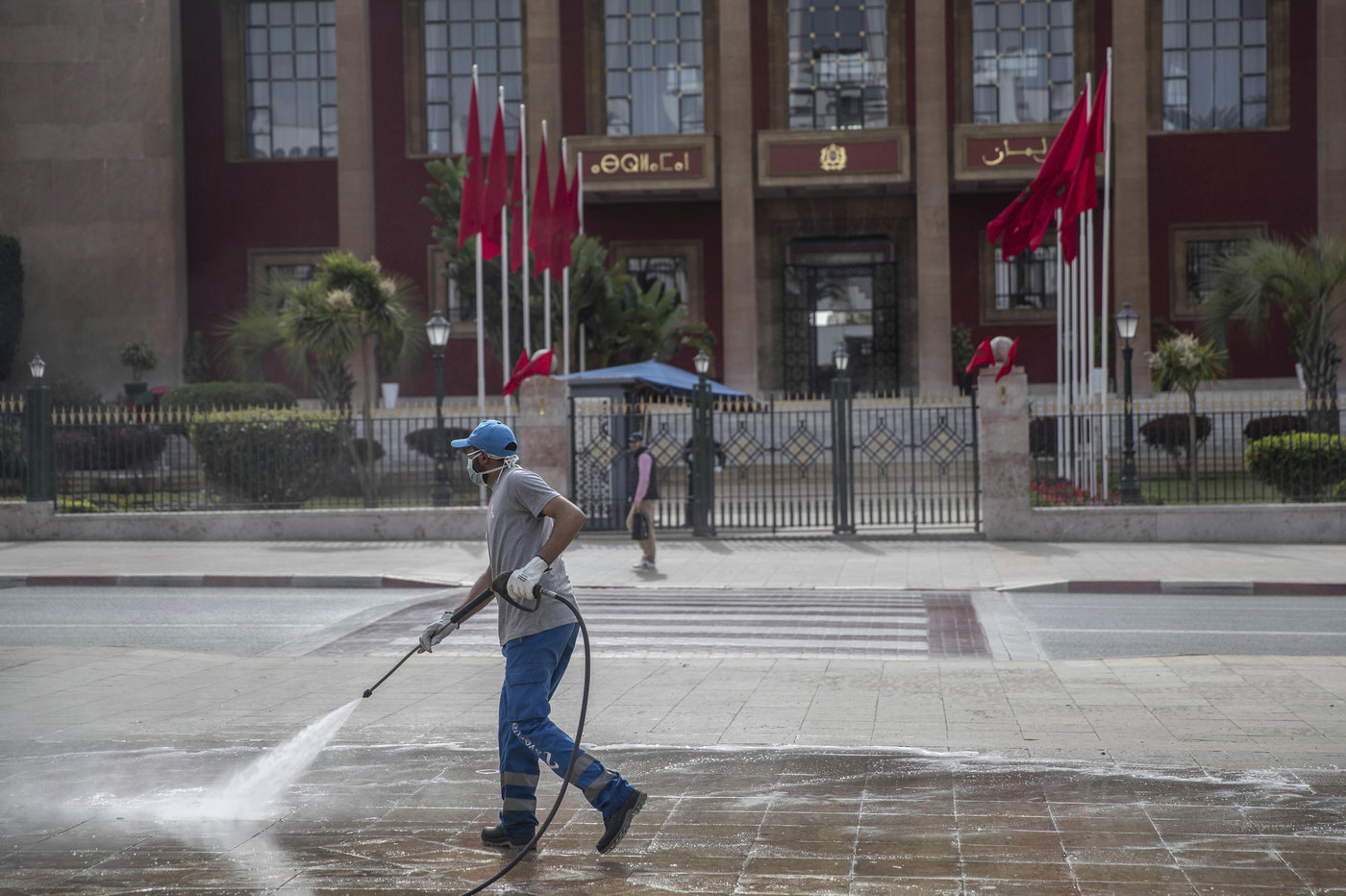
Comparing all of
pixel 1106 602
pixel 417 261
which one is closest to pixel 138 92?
pixel 417 261

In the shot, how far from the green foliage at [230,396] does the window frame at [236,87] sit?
8466 mm

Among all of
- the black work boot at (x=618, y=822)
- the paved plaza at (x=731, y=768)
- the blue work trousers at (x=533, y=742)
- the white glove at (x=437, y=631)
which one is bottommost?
the paved plaza at (x=731, y=768)

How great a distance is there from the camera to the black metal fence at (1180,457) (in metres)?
19.7

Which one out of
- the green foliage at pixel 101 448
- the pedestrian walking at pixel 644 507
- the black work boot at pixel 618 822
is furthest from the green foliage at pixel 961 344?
the black work boot at pixel 618 822

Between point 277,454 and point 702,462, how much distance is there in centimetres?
704

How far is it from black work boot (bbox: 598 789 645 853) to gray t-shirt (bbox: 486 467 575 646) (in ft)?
2.43

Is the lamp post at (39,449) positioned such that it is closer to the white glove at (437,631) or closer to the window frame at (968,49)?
the white glove at (437,631)

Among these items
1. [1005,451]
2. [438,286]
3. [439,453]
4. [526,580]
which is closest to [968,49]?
[438,286]

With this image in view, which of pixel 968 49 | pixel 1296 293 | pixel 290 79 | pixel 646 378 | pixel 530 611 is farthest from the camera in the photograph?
pixel 290 79

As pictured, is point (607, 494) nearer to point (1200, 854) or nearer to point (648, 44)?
point (1200, 854)

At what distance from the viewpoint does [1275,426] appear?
21.7m

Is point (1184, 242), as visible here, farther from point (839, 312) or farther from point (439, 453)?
point (439, 453)

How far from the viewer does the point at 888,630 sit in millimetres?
11531

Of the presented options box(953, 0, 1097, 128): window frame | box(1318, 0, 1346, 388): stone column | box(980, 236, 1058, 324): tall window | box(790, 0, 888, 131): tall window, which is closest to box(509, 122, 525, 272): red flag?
box(790, 0, 888, 131): tall window
